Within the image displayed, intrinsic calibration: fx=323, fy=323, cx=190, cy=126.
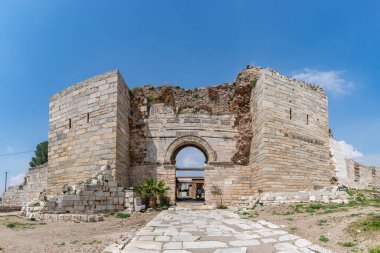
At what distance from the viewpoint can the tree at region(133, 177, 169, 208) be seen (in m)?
13.7

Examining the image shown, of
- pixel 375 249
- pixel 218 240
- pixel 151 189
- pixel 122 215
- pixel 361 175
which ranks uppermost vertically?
pixel 361 175

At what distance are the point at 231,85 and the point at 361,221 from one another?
1086 centimetres

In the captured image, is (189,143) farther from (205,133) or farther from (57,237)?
(57,237)

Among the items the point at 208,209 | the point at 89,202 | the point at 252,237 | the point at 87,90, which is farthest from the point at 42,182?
the point at 252,237

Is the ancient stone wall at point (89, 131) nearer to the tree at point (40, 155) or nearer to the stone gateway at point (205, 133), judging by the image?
the stone gateway at point (205, 133)

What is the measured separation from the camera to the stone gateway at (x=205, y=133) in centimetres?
1386

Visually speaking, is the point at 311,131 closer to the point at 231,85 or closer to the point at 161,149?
the point at 231,85

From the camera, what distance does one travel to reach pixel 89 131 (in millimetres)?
14062

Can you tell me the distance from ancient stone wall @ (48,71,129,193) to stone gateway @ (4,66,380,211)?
4 centimetres

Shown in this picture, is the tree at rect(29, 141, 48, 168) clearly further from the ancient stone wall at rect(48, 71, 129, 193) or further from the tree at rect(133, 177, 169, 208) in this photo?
the tree at rect(133, 177, 169, 208)

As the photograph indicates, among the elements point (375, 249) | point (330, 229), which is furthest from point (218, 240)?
point (375, 249)

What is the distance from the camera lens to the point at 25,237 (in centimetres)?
698

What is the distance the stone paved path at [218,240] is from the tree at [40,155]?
34.4 metres

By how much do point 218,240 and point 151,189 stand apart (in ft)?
25.6
